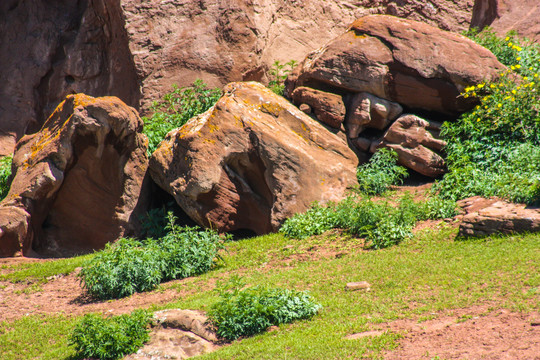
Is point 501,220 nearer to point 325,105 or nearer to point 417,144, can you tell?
point 417,144

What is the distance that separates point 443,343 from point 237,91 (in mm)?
7477

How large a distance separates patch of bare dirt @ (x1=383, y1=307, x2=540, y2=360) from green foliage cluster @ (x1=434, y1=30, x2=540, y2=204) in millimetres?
4130

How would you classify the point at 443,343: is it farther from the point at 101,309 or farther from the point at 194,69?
the point at 194,69

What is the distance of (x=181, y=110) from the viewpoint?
46.6 feet

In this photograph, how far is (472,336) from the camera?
18.2 ft

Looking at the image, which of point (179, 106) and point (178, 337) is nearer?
point (178, 337)

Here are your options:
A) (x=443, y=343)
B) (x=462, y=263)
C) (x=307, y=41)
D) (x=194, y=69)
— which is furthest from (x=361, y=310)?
(x=307, y=41)

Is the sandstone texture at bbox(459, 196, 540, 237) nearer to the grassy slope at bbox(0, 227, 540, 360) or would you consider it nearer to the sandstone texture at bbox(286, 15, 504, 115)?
the grassy slope at bbox(0, 227, 540, 360)

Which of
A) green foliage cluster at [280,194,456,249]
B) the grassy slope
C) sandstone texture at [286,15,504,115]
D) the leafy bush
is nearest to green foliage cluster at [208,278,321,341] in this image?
the grassy slope

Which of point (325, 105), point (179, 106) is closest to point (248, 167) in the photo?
point (325, 105)

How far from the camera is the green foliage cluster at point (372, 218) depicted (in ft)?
30.1

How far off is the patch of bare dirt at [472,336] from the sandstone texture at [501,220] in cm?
253

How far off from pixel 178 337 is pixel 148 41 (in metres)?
10.1

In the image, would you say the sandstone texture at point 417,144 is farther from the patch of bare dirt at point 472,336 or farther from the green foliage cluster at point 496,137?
the patch of bare dirt at point 472,336
